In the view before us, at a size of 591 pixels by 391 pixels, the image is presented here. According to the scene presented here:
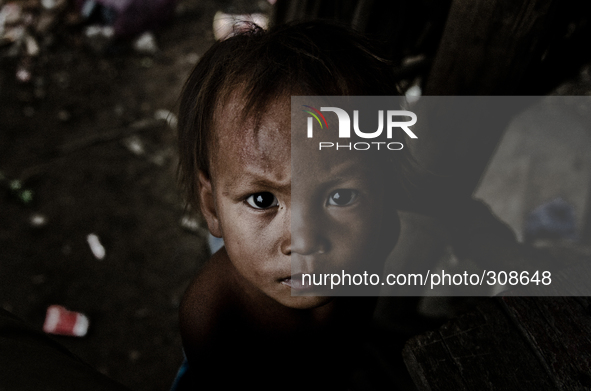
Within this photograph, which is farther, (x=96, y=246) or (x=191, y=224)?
(x=191, y=224)

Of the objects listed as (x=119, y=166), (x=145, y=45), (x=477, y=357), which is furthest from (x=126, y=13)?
(x=477, y=357)

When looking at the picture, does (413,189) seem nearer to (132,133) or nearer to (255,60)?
(255,60)

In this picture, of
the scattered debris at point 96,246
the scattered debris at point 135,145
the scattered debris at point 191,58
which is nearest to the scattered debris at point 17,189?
the scattered debris at point 96,246

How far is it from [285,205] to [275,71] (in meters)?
0.33

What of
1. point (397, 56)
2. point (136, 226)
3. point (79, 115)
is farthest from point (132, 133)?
point (397, 56)

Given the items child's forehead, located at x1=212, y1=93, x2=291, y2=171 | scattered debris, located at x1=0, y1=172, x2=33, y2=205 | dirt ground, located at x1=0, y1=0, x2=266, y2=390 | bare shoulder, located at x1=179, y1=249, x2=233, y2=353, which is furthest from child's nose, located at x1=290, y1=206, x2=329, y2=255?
scattered debris, located at x1=0, y1=172, x2=33, y2=205

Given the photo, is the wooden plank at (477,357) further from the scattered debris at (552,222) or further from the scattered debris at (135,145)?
the scattered debris at (135,145)

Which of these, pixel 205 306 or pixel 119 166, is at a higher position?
pixel 205 306

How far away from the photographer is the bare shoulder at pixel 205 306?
1180mm

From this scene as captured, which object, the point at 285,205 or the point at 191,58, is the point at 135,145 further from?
the point at 285,205

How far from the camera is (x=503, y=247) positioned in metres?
1.53

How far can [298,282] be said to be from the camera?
0.96 m

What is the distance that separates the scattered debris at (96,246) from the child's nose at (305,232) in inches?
79.0

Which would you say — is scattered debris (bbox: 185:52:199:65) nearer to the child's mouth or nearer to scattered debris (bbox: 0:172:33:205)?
scattered debris (bbox: 0:172:33:205)
